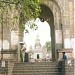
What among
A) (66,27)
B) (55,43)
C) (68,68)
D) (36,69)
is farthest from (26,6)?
(55,43)

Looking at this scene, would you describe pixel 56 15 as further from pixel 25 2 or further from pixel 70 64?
pixel 25 2

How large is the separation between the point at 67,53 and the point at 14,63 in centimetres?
362

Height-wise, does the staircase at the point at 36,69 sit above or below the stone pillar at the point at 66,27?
below

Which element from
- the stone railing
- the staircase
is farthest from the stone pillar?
the stone railing

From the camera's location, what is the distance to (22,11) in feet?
57.7

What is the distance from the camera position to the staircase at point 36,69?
77.8 ft

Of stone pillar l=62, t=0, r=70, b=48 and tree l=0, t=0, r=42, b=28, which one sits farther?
stone pillar l=62, t=0, r=70, b=48

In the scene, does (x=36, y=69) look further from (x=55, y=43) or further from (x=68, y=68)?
(x=55, y=43)

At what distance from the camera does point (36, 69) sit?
952 inches

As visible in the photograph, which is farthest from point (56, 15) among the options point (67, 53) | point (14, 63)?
point (14, 63)

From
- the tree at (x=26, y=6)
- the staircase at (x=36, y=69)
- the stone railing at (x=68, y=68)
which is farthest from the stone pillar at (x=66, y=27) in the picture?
the tree at (x=26, y=6)

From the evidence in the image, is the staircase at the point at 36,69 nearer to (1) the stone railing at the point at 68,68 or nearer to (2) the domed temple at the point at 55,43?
(2) the domed temple at the point at 55,43

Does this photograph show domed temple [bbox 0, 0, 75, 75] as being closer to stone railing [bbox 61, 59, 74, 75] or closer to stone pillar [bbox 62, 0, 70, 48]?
stone pillar [bbox 62, 0, 70, 48]

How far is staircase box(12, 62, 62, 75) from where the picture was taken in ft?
77.8
